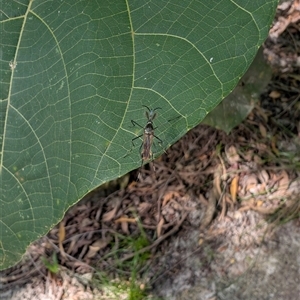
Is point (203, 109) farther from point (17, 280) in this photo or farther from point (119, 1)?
point (17, 280)

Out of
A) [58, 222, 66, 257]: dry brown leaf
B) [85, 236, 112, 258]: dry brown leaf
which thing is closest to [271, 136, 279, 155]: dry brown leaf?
[85, 236, 112, 258]: dry brown leaf

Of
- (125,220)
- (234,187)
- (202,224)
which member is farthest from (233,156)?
(125,220)

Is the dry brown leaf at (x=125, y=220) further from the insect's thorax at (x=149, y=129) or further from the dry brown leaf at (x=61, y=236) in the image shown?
the insect's thorax at (x=149, y=129)

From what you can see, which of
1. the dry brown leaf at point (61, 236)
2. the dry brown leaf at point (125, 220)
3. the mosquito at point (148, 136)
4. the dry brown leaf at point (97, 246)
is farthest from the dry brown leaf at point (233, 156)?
the mosquito at point (148, 136)

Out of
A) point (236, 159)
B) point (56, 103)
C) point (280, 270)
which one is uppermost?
point (56, 103)

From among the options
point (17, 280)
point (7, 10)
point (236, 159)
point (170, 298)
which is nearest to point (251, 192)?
point (236, 159)

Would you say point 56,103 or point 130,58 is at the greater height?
point 130,58
